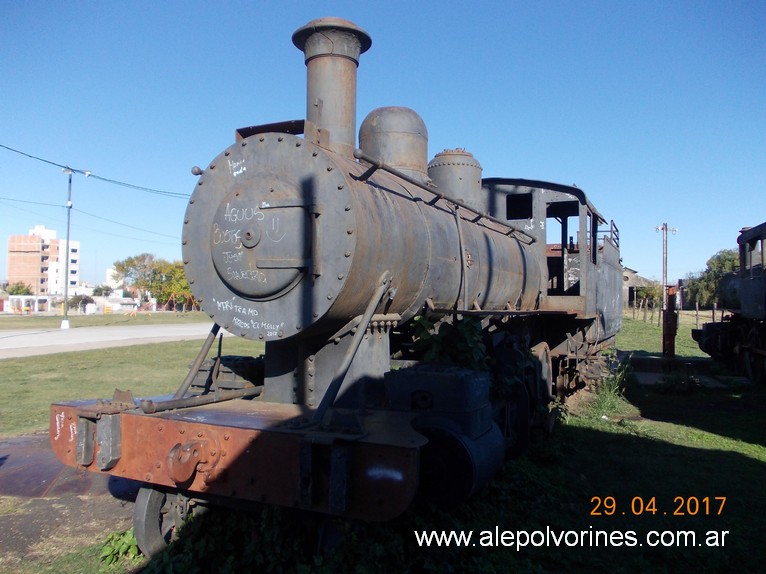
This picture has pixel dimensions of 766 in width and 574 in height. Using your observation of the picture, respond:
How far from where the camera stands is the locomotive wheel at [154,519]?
154 inches

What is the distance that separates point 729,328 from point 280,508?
15.4 meters

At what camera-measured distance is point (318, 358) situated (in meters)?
4.20

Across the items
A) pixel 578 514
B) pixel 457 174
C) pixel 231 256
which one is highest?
pixel 457 174

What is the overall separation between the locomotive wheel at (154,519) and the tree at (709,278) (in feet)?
161

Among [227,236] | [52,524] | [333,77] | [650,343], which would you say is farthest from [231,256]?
[650,343]

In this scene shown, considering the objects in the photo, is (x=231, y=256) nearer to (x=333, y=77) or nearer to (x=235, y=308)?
(x=235, y=308)

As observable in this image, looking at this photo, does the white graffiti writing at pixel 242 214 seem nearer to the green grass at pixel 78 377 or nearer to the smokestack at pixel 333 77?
the smokestack at pixel 333 77

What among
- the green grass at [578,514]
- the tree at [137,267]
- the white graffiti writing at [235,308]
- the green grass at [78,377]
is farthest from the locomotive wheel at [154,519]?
the tree at [137,267]

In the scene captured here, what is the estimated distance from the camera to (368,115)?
20.0 ft

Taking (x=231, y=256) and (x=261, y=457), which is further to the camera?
(x=231, y=256)

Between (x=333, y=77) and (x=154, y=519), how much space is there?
3514mm

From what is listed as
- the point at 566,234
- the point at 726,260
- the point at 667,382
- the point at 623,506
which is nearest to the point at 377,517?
the point at 623,506

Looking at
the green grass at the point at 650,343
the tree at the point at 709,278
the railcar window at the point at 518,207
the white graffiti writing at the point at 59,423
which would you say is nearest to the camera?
the white graffiti writing at the point at 59,423

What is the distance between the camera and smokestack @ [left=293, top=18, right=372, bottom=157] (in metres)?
4.83
